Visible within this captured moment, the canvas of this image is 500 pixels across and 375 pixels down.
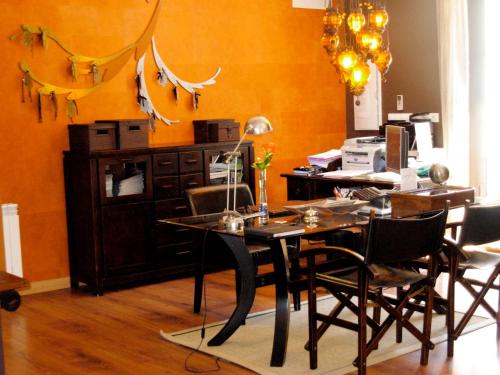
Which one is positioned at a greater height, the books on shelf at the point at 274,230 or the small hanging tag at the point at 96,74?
the small hanging tag at the point at 96,74

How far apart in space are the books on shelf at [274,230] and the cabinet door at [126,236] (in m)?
2.07

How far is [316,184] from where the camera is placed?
267 inches

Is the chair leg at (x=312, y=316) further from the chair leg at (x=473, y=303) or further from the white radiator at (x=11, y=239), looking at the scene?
the white radiator at (x=11, y=239)

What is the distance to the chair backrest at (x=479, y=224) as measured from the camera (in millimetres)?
4453

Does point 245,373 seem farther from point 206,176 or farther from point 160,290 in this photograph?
point 206,176

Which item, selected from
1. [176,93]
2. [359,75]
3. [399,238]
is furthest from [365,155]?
[399,238]

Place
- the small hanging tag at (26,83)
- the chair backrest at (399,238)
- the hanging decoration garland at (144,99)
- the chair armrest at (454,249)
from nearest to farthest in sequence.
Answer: the chair backrest at (399,238) → the chair armrest at (454,249) → the small hanging tag at (26,83) → the hanging decoration garland at (144,99)

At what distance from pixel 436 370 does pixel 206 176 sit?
3089 mm

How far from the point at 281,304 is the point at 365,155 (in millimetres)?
2549

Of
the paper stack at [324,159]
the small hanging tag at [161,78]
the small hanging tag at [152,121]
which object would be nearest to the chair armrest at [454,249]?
the paper stack at [324,159]

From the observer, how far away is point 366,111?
26.8 ft

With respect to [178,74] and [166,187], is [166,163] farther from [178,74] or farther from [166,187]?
[178,74]

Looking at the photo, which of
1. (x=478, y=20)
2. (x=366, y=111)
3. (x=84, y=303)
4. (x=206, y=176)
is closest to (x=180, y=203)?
(x=206, y=176)

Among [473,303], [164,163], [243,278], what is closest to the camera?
[473,303]
